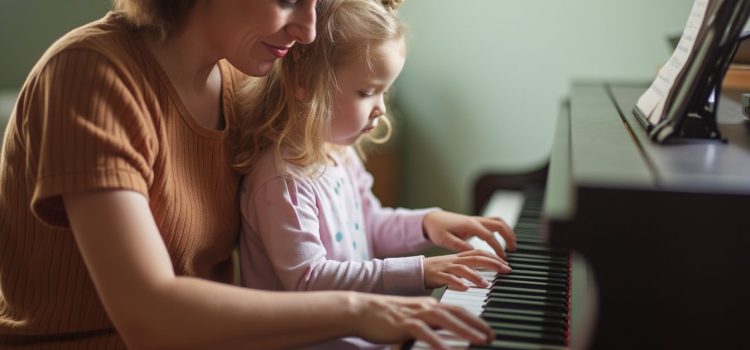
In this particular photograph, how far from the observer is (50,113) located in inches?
42.3

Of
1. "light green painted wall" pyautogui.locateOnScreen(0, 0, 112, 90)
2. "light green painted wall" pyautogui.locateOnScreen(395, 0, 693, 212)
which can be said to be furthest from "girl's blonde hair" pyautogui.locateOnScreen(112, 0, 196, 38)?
"light green painted wall" pyautogui.locateOnScreen(395, 0, 693, 212)

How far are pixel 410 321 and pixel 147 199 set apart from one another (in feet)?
1.28

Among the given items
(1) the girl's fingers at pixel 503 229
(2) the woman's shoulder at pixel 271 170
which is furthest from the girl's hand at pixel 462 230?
(2) the woman's shoulder at pixel 271 170

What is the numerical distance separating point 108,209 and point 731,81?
50.1 inches

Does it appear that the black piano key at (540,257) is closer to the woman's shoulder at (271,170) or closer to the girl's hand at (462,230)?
the girl's hand at (462,230)

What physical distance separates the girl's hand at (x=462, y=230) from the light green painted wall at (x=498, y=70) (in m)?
1.55

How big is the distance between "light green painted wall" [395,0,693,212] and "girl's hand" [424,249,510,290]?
1817mm

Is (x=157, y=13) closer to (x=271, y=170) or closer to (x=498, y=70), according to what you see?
(x=271, y=170)

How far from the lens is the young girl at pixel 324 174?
133 cm

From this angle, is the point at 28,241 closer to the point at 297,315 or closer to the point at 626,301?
the point at 297,315

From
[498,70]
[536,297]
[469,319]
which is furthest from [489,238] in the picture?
[498,70]

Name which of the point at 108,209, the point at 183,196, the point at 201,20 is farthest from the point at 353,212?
the point at 108,209

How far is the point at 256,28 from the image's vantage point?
1.21 m

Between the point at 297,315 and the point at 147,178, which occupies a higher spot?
the point at 147,178
